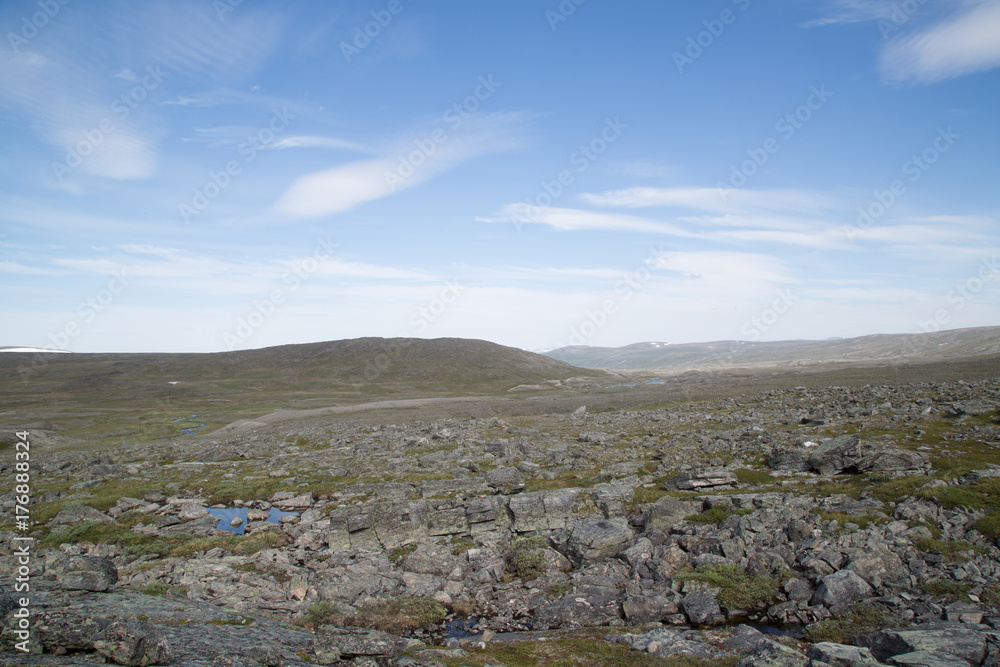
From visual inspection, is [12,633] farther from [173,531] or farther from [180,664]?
A: [173,531]

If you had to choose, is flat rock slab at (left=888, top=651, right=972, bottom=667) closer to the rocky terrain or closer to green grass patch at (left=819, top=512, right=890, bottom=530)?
the rocky terrain

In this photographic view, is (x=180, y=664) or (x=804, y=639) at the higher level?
(x=180, y=664)

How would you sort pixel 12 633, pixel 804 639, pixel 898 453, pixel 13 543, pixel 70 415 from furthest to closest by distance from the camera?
pixel 70 415, pixel 898 453, pixel 13 543, pixel 804 639, pixel 12 633

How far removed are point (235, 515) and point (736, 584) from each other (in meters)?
32.5

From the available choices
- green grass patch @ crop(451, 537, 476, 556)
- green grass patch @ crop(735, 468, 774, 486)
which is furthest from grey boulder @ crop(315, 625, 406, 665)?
green grass patch @ crop(735, 468, 774, 486)

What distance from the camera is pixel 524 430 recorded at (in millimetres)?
65500

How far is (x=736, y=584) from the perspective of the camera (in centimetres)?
1895

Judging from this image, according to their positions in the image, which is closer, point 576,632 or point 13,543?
point 576,632

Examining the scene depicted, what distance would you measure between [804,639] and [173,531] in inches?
1311

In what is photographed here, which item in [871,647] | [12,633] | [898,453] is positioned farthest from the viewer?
[898,453]

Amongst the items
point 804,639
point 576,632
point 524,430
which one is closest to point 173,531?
point 576,632

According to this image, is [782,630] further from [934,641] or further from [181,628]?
[181,628]

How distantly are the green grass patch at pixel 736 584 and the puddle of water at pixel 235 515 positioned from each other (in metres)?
26.3

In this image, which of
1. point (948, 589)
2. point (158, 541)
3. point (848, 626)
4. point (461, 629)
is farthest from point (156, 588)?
point (948, 589)
